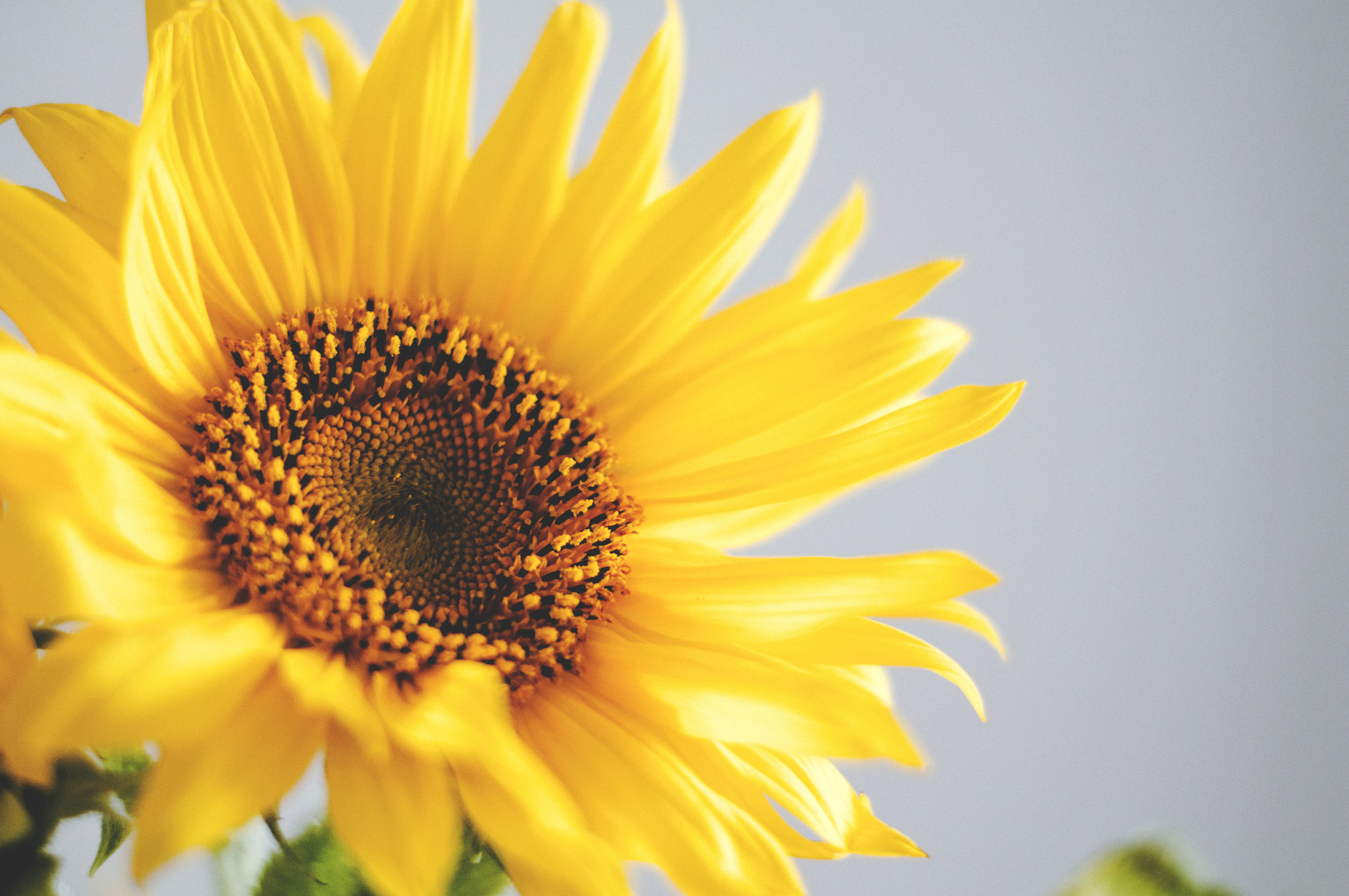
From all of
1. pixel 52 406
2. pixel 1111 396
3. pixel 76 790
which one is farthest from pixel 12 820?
pixel 1111 396

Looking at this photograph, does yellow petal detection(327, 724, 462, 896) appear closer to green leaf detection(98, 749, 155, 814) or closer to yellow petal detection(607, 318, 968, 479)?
green leaf detection(98, 749, 155, 814)

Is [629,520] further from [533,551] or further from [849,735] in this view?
[849,735]

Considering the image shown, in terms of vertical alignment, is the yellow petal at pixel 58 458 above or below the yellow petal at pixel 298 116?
below

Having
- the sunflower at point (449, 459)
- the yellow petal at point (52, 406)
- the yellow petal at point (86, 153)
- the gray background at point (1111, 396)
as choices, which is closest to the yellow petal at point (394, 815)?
the sunflower at point (449, 459)

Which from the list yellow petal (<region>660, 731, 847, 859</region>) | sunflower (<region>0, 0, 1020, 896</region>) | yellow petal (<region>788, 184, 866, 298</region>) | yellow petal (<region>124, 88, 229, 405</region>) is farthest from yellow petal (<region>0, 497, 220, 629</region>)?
yellow petal (<region>788, 184, 866, 298</region>)

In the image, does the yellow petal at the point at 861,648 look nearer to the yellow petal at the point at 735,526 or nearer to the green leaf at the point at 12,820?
the yellow petal at the point at 735,526
